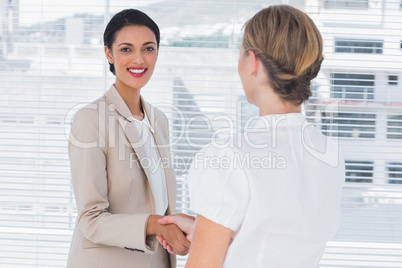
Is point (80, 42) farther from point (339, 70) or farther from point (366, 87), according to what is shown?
point (366, 87)

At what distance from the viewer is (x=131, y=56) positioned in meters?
1.92

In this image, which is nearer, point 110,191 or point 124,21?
point 110,191

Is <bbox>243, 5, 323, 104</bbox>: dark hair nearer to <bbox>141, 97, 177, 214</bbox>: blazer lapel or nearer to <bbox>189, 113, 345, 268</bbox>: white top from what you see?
<bbox>189, 113, 345, 268</bbox>: white top

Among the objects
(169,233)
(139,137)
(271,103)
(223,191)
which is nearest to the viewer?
(223,191)

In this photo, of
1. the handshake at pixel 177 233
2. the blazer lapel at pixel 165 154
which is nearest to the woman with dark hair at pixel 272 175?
the handshake at pixel 177 233

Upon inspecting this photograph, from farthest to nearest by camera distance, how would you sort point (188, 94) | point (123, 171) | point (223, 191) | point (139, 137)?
point (188, 94)
point (139, 137)
point (123, 171)
point (223, 191)

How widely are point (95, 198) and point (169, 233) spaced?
0.28 meters

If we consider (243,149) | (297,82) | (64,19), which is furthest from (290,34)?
(64,19)

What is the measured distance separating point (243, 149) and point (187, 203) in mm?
1975

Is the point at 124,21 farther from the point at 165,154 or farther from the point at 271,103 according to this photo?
the point at 271,103

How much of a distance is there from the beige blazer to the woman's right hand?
26mm

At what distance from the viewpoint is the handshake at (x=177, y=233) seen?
1.59m

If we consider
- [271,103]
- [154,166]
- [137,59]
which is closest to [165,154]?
[154,166]

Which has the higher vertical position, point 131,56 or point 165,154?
point 131,56
